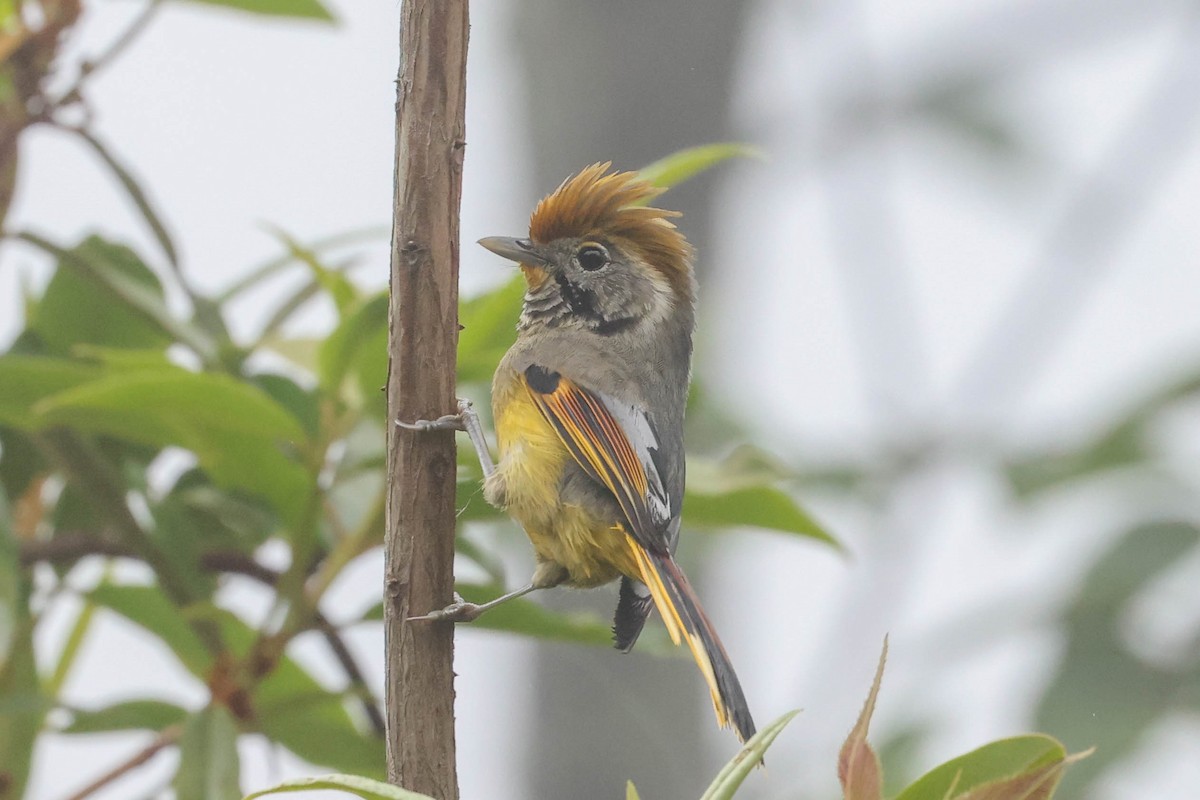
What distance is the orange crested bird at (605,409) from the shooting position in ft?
8.16

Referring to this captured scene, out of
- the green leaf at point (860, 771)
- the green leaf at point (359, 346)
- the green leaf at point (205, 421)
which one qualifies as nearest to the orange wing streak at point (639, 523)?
the green leaf at point (359, 346)

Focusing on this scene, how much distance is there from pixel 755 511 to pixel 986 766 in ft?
3.49

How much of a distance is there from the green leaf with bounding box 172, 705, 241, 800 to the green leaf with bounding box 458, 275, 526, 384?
0.71 metres

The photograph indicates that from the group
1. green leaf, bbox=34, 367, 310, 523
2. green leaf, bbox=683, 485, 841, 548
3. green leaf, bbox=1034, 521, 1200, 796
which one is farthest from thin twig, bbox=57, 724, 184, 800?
green leaf, bbox=1034, 521, 1200, 796

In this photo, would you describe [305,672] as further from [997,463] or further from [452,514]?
[997,463]

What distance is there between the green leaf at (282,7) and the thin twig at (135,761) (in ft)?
4.72

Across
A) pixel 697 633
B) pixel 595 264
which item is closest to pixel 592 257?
pixel 595 264

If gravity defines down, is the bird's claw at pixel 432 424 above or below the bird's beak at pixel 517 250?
below

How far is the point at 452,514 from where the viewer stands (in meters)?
1.90

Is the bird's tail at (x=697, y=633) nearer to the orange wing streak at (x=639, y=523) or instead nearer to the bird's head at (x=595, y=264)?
the orange wing streak at (x=639, y=523)

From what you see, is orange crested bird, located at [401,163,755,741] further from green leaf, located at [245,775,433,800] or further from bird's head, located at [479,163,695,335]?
green leaf, located at [245,775,433,800]

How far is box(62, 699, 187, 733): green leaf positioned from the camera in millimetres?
2408

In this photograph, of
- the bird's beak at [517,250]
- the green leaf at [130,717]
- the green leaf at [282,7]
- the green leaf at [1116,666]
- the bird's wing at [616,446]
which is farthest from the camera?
the green leaf at [1116,666]

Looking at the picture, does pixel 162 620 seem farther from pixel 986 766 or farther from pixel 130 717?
pixel 986 766
